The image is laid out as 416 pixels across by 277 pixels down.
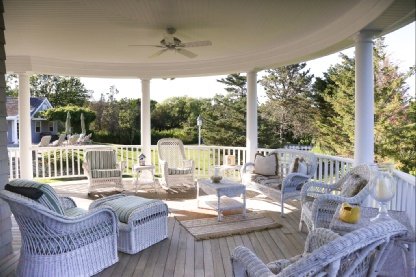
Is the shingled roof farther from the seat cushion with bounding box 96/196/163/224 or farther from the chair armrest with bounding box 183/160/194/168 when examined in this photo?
the seat cushion with bounding box 96/196/163/224

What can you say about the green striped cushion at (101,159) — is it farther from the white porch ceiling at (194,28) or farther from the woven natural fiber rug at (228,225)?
the woven natural fiber rug at (228,225)

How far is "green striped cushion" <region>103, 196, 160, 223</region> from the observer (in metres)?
3.73

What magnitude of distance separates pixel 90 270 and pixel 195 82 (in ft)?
52.9

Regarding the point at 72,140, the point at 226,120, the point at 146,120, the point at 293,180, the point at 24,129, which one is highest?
the point at 226,120

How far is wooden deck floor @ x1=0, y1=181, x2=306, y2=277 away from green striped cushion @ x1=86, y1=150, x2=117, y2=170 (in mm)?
2195

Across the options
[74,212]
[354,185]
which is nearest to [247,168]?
[354,185]

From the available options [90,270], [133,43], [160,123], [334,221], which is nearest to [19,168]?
[133,43]

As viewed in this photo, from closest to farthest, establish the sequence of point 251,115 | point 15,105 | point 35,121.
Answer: point 251,115 < point 15,105 < point 35,121

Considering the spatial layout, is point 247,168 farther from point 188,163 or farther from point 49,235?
point 49,235

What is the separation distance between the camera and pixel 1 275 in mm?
3172

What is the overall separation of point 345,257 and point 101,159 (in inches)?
237

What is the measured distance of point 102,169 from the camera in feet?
22.7

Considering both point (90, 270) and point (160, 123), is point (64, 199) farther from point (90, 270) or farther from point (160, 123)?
point (160, 123)

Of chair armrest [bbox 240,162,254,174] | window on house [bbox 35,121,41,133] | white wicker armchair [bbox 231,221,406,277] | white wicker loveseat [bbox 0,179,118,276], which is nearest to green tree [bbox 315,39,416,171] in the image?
chair armrest [bbox 240,162,254,174]
